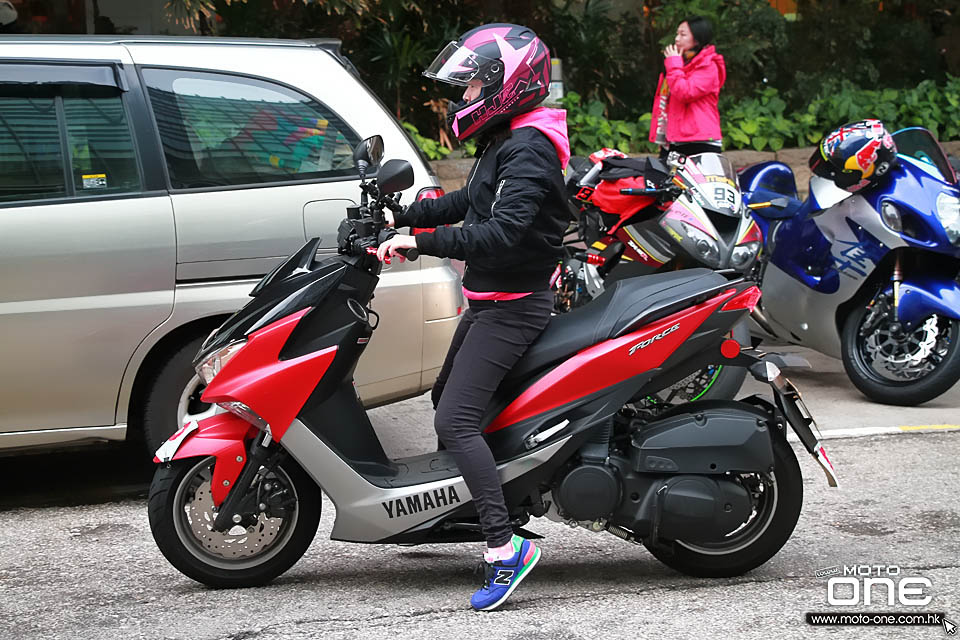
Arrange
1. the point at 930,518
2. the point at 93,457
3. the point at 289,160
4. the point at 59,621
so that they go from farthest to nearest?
the point at 93,457
the point at 289,160
the point at 930,518
the point at 59,621

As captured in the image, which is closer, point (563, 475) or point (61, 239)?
point (563, 475)

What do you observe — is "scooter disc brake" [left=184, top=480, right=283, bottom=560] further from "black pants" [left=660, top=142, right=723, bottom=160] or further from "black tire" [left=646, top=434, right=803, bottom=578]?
"black pants" [left=660, top=142, right=723, bottom=160]

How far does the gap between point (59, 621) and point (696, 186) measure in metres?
3.95

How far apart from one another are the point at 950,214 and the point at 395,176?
3.94 meters

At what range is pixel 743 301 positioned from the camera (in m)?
4.32

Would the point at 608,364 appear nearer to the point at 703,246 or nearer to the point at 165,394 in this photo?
the point at 165,394

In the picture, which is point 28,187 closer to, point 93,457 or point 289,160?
point 289,160

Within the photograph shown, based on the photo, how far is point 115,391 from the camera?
212 inches

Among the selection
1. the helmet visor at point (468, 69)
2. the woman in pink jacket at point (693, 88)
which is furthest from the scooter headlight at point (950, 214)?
the helmet visor at point (468, 69)

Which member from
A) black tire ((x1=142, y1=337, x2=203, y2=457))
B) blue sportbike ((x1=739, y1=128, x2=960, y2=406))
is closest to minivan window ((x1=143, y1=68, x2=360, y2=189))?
black tire ((x1=142, y1=337, x2=203, y2=457))

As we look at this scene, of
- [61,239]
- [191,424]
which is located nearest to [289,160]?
[61,239]

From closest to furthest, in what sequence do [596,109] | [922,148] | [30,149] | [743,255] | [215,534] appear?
[215,534] < [30,149] < [743,255] < [922,148] < [596,109]

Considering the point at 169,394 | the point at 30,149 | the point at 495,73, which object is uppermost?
the point at 495,73

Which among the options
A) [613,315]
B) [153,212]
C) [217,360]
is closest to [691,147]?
[153,212]
